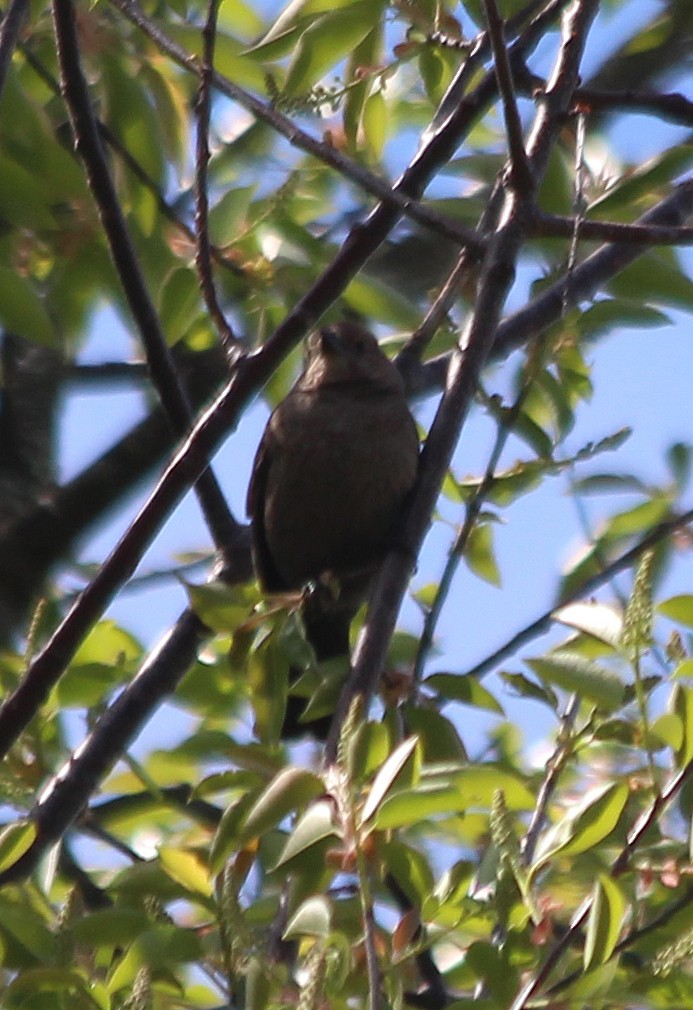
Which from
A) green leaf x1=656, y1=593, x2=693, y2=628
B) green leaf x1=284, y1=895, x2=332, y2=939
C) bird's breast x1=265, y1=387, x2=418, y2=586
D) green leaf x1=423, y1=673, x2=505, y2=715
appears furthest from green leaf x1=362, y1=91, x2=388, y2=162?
green leaf x1=284, y1=895, x2=332, y2=939

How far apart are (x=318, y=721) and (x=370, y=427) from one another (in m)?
0.81

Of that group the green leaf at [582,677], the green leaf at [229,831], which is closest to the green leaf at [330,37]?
the green leaf at [582,677]

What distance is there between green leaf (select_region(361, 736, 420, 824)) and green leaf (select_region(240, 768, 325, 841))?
9 centimetres

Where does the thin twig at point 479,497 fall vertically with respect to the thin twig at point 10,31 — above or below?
below

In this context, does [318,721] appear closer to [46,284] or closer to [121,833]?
[121,833]

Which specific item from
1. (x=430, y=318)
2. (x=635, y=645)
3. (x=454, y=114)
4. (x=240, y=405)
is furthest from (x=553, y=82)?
(x=635, y=645)

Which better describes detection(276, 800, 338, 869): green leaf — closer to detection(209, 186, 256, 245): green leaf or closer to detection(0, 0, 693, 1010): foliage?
detection(0, 0, 693, 1010): foliage

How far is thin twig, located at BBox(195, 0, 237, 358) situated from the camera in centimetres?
270

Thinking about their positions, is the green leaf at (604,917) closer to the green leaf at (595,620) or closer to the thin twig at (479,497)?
the green leaf at (595,620)

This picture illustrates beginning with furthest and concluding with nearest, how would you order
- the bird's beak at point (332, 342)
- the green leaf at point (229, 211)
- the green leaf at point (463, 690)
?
the bird's beak at point (332, 342) < the green leaf at point (229, 211) < the green leaf at point (463, 690)

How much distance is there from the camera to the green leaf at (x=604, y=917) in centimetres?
184

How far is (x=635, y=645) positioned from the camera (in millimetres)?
1974

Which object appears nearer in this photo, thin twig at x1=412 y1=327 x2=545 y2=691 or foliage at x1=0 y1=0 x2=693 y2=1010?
foliage at x1=0 y1=0 x2=693 y2=1010

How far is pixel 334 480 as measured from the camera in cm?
424
